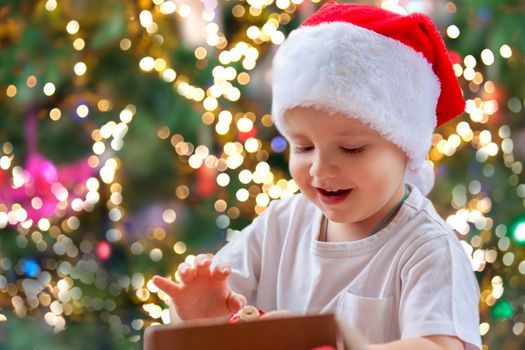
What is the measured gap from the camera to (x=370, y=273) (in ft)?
3.46

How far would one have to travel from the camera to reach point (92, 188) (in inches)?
69.8

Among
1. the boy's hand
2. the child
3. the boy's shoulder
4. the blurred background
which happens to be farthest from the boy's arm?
the blurred background

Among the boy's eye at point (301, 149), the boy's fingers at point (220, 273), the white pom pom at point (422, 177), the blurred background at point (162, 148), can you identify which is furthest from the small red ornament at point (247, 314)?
the blurred background at point (162, 148)

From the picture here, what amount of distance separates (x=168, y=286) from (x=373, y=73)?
35cm

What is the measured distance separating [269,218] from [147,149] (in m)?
0.55

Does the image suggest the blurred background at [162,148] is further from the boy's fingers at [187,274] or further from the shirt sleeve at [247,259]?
the boy's fingers at [187,274]

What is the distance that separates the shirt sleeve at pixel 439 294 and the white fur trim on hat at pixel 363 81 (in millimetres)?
126

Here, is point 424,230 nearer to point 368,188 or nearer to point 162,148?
point 368,188

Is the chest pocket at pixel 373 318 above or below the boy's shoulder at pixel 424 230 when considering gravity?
below

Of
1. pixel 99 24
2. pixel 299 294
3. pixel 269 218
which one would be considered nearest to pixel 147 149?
pixel 99 24

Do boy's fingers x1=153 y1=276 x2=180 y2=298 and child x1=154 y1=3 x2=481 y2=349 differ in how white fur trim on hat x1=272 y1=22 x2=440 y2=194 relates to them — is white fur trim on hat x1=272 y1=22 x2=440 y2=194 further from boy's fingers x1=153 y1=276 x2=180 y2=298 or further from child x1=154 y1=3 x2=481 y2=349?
boy's fingers x1=153 y1=276 x2=180 y2=298

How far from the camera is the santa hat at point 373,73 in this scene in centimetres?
99

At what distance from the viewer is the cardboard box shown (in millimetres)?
779

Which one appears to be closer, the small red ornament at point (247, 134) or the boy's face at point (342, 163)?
the boy's face at point (342, 163)
